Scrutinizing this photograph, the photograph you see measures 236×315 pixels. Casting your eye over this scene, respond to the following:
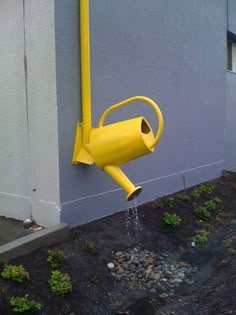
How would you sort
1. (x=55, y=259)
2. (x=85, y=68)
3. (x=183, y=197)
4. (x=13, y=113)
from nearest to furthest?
1. (x=55, y=259)
2. (x=85, y=68)
3. (x=13, y=113)
4. (x=183, y=197)

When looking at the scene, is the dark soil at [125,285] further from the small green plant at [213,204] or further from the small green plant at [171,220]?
the small green plant at [213,204]

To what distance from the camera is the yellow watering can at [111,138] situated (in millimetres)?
3891

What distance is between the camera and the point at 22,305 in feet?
9.98

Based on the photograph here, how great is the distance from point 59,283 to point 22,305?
420mm

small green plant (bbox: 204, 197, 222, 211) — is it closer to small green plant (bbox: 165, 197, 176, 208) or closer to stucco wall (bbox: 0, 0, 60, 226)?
small green plant (bbox: 165, 197, 176, 208)

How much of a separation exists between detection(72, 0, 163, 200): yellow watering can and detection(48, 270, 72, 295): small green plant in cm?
94

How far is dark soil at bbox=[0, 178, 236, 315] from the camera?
3344mm

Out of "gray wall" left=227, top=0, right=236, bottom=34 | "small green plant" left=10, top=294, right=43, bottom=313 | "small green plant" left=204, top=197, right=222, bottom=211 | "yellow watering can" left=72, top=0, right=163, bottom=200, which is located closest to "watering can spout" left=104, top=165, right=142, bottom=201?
"yellow watering can" left=72, top=0, right=163, bottom=200

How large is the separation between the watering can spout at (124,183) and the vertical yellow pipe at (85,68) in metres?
0.48

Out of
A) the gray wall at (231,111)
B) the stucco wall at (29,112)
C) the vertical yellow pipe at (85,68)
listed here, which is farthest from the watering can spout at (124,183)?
the gray wall at (231,111)

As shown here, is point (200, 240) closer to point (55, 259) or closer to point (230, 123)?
point (55, 259)

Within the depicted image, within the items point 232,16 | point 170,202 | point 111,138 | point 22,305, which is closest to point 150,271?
point 111,138

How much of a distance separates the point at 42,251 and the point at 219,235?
8.40 ft

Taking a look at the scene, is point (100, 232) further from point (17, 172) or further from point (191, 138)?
point (191, 138)
